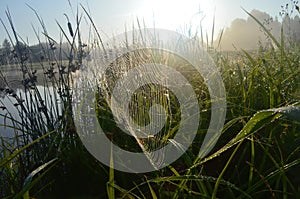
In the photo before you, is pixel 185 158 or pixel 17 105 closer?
pixel 185 158

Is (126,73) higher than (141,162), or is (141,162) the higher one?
(126,73)

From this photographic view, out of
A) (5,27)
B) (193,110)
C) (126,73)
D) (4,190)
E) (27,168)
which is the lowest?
(4,190)

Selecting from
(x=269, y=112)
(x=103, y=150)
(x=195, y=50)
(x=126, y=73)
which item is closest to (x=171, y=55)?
(x=195, y=50)

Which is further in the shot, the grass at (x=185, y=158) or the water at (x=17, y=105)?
the water at (x=17, y=105)

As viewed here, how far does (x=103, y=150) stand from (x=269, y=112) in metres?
0.85

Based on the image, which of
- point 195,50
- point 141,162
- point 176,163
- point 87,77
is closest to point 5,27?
point 87,77

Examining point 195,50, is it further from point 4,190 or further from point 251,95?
point 4,190

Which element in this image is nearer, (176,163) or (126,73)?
(176,163)

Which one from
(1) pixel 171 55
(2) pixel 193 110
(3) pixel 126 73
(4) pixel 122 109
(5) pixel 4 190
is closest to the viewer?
(4) pixel 122 109

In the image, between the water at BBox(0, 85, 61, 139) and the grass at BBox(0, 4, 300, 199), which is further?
the water at BBox(0, 85, 61, 139)

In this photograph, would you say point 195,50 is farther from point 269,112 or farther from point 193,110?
point 269,112

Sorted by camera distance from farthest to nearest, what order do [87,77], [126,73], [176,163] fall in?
1. [87,77]
2. [126,73]
3. [176,163]

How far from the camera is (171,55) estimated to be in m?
2.38

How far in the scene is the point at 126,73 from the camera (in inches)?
63.1
